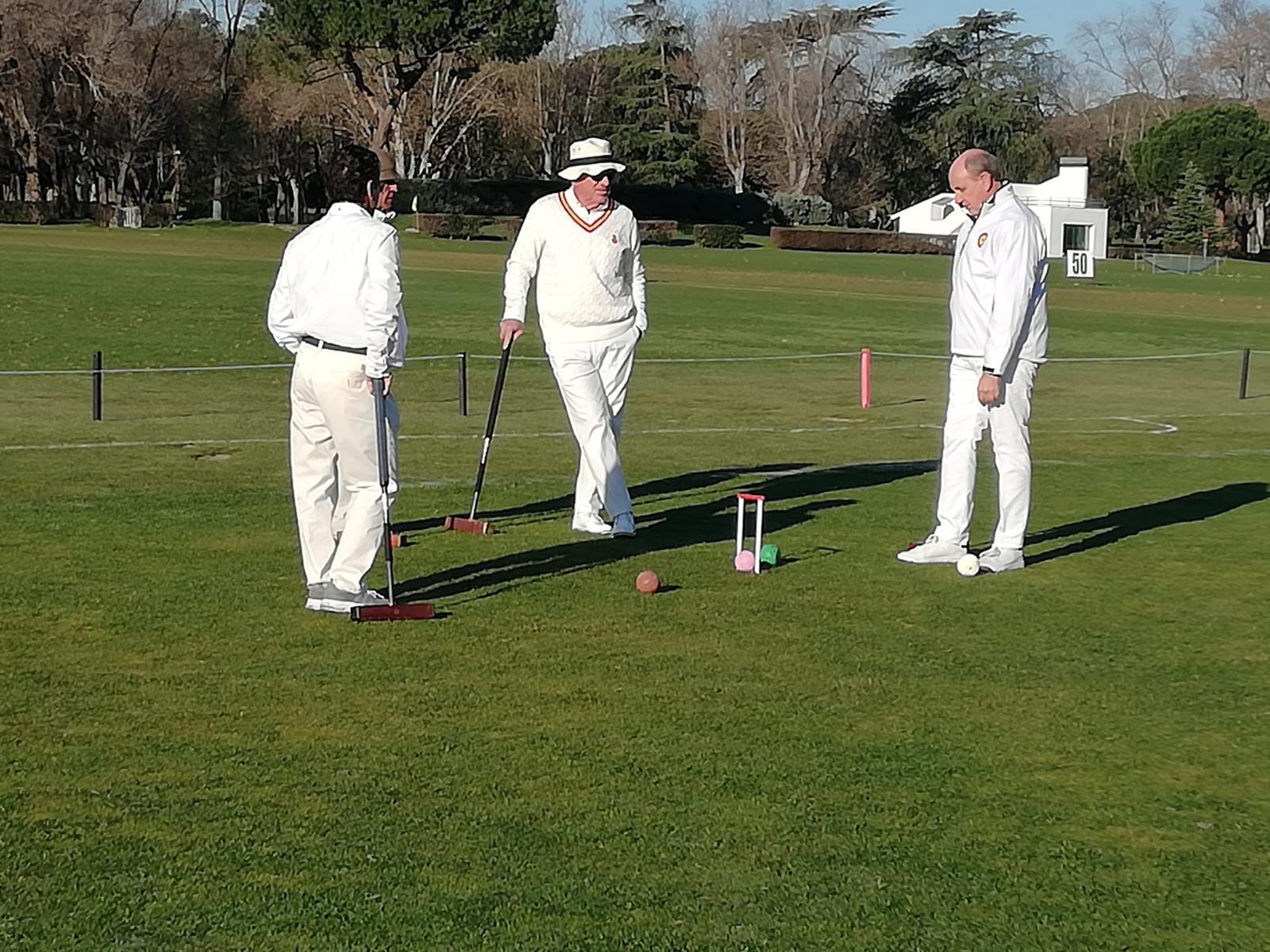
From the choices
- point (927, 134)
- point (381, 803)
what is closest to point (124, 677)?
point (381, 803)

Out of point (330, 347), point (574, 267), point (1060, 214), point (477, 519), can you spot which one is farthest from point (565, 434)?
point (1060, 214)

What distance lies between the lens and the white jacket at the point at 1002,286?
9109 mm

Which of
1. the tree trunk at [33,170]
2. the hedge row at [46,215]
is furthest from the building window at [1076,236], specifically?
the tree trunk at [33,170]

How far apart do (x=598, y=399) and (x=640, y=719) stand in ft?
13.7

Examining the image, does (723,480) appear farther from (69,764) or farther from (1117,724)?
(69,764)

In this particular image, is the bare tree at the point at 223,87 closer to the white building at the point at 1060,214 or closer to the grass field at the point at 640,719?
the white building at the point at 1060,214

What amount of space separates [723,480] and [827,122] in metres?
100

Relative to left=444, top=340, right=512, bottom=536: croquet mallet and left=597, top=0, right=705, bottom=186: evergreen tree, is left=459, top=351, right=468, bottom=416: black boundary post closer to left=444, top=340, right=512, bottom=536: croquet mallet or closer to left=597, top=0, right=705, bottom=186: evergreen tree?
→ left=444, top=340, right=512, bottom=536: croquet mallet

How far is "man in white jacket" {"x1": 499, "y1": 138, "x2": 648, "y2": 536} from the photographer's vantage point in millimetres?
10438

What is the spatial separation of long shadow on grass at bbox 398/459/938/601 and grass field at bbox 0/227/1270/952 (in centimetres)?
5

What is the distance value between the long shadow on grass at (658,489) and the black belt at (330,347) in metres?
2.91

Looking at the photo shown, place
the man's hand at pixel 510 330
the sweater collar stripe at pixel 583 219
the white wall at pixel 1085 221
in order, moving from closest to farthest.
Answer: the man's hand at pixel 510 330
the sweater collar stripe at pixel 583 219
the white wall at pixel 1085 221

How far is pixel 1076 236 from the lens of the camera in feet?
299

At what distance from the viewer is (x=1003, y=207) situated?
363 inches
